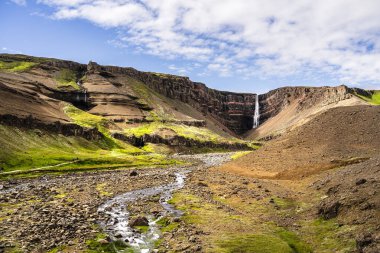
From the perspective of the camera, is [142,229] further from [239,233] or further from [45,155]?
[45,155]

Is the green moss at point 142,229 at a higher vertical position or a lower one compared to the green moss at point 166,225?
lower

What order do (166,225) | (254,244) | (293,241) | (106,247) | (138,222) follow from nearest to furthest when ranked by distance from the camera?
1. (106,247)
2. (254,244)
3. (293,241)
4. (138,222)
5. (166,225)

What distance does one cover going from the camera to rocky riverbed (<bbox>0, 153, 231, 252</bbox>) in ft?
115

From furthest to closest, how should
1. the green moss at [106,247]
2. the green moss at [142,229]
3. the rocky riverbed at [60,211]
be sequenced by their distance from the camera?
the green moss at [142,229], the rocky riverbed at [60,211], the green moss at [106,247]

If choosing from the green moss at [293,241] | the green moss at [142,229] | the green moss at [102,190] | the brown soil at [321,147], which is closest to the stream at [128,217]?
the green moss at [142,229]

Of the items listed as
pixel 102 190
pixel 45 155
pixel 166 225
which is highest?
pixel 166 225

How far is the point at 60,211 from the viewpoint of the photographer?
47.5m

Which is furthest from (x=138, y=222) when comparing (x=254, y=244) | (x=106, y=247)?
(x=254, y=244)

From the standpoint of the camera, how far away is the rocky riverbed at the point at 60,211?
115ft

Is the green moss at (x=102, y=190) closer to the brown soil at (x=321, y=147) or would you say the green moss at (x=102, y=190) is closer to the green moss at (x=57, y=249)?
the green moss at (x=57, y=249)

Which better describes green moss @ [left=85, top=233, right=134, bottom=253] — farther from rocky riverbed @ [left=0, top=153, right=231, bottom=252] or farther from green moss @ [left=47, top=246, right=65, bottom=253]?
green moss @ [left=47, top=246, right=65, bottom=253]

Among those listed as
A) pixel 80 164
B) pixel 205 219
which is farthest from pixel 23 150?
pixel 205 219

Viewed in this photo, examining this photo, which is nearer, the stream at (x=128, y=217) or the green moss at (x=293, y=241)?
the green moss at (x=293, y=241)

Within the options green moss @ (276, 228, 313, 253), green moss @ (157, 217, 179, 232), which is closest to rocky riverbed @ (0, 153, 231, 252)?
green moss @ (157, 217, 179, 232)
